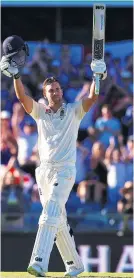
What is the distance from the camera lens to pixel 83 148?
49.6ft

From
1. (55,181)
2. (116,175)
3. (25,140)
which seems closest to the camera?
(55,181)

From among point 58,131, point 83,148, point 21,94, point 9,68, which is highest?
point 9,68

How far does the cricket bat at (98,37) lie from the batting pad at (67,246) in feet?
4.57

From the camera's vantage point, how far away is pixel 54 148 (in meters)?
9.11

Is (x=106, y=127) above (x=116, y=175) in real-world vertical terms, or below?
above

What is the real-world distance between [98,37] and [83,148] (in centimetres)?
589

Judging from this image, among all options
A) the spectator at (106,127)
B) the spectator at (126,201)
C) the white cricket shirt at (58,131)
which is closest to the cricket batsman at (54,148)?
the white cricket shirt at (58,131)

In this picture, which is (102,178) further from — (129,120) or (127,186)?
(129,120)

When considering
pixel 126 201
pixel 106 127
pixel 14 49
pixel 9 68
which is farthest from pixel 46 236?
pixel 106 127

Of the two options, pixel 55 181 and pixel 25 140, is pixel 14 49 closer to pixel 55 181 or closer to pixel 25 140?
pixel 55 181

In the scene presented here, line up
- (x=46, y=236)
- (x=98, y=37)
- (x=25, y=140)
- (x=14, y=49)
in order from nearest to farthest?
(x=46, y=236) < (x=14, y=49) < (x=98, y=37) < (x=25, y=140)

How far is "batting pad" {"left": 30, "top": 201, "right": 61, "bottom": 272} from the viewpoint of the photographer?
886 cm

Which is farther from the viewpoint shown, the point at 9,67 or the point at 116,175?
the point at 116,175

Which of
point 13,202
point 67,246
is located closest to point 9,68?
point 67,246
